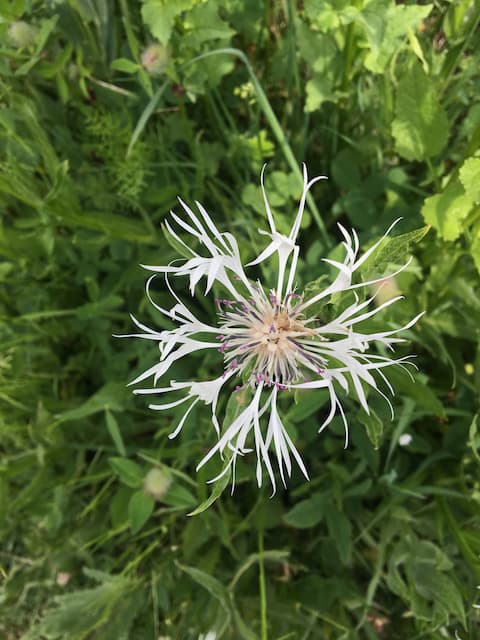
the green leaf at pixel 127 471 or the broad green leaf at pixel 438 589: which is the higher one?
the green leaf at pixel 127 471

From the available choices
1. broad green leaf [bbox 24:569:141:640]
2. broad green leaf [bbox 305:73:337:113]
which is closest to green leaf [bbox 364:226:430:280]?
broad green leaf [bbox 305:73:337:113]

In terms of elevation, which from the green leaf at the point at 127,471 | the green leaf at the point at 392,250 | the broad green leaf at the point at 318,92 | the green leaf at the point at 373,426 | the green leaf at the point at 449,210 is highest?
the broad green leaf at the point at 318,92

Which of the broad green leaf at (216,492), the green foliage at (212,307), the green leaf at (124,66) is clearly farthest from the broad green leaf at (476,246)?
the green leaf at (124,66)

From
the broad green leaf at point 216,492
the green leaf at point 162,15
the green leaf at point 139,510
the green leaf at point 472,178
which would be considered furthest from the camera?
the green leaf at point 139,510

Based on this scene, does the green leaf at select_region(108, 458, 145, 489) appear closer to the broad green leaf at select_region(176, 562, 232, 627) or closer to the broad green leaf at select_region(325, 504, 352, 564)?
the broad green leaf at select_region(176, 562, 232, 627)

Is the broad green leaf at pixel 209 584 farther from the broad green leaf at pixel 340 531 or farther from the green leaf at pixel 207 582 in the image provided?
the broad green leaf at pixel 340 531

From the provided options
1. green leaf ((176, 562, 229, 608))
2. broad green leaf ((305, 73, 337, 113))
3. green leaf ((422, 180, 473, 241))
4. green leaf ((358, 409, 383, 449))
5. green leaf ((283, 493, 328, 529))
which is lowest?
green leaf ((283, 493, 328, 529))

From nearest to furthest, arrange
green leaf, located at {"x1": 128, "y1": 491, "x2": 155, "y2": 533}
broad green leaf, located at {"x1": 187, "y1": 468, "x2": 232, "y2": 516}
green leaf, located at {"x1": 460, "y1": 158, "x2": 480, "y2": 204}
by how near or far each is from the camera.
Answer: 1. broad green leaf, located at {"x1": 187, "y1": 468, "x2": 232, "y2": 516}
2. green leaf, located at {"x1": 460, "y1": 158, "x2": 480, "y2": 204}
3. green leaf, located at {"x1": 128, "y1": 491, "x2": 155, "y2": 533}
